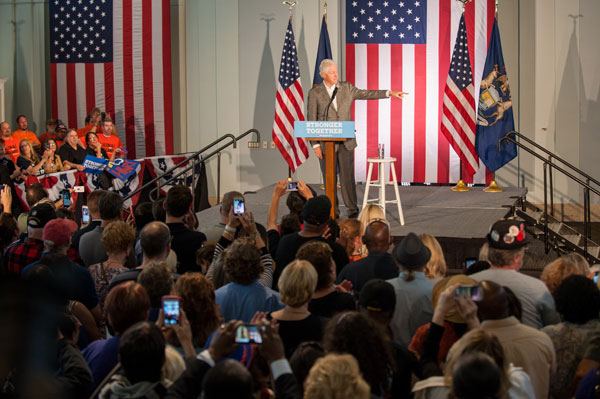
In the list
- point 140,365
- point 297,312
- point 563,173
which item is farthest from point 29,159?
point 140,365

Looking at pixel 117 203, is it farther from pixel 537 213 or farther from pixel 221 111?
pixel 221 111

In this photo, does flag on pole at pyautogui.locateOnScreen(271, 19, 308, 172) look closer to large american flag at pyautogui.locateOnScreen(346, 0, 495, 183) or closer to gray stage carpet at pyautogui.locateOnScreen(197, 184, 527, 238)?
gray stage carpet at pyautogui.locateOnScreen(197, 184, 527, 238)

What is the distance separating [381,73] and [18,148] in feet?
19.2

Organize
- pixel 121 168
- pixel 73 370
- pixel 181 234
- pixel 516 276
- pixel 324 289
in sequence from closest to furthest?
1. pixel 73 370
2. pixel 324 289
3. pixel 516 276
4. pixel 181 234
5. pixel 121 168

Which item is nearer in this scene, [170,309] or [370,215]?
[170,309]

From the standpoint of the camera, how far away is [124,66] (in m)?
13.0

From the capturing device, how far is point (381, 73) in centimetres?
1248

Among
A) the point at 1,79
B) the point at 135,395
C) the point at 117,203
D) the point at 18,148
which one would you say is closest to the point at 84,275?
the point at 117,203

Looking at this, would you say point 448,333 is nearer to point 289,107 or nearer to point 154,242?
point 154,242

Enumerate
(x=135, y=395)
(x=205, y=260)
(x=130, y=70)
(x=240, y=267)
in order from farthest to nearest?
(x=130, y=70) < (x=205, y=260) < (x=240, y=267) < (x=135, y=395)

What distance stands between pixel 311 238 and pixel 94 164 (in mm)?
6788

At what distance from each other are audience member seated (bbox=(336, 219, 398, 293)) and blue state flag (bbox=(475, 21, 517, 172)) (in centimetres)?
678

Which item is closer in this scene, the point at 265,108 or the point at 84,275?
the point at 84,275

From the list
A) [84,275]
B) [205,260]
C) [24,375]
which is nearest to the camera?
[24,375]
